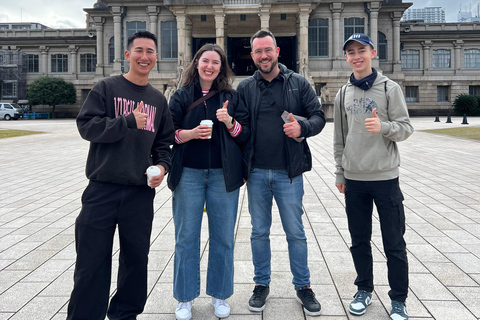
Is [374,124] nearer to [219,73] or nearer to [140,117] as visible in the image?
[219,73]

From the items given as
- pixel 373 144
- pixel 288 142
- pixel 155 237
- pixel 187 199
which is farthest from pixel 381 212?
pixel 155 237

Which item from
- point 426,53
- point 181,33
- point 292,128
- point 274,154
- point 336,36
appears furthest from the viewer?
point 426,53

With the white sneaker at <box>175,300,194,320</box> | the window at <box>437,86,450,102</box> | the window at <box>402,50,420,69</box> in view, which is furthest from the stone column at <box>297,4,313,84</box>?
the white sneaker at <box>175,300,194,320</box>

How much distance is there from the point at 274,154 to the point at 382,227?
3.90 feet

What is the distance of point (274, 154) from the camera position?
4.03 meters

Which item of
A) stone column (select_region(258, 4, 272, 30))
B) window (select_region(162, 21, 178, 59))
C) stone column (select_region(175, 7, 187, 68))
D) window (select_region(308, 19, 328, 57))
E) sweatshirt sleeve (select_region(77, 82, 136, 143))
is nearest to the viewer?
sweatshirt sleeve (select_region(77, 82, 136, 143))

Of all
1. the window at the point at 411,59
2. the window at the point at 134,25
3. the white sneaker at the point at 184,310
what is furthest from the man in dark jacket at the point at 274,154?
the window at the point at 411,59

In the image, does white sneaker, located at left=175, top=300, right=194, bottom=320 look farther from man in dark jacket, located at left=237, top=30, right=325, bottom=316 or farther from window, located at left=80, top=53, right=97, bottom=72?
window, located at left=80, top=53, right=97, bottom=72

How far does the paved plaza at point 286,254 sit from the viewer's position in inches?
153

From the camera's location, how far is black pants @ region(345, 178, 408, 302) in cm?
370

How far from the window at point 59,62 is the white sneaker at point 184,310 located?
54324mm

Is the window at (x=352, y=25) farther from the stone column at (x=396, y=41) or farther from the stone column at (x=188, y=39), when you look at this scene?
the stone column at (x=188, y=39)

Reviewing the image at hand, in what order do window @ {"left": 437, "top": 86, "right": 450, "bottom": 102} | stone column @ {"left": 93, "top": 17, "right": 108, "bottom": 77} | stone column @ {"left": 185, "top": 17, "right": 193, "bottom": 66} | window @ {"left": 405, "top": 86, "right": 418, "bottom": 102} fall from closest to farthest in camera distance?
stone column @ {"left": 185, "top": 17, "right": 193, "bottom": 66}
stone column @ {"left": 93, "top": 17, "right": 108, "bottom": 77}
window @ {"left": 405, "top": 86, "right": 418, "bottom": 102}
window @ {"left": 437, "top": 86, "right": 450, "bottom": 102}

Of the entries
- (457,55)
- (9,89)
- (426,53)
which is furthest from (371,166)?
(9,89)
